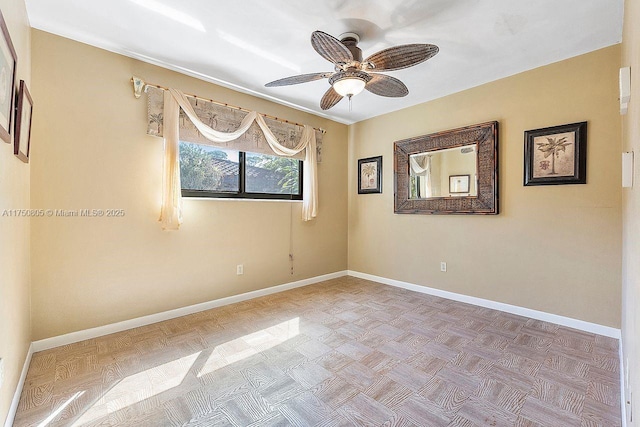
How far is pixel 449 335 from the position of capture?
252 cm

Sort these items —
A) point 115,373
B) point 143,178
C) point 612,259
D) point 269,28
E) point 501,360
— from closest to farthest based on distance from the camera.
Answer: point 115,373
point 501,360
point 269,28
point 612,259
point 143,178

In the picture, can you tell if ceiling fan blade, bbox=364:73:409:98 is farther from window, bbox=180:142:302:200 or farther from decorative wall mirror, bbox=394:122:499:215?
window, bbox=180:142:302:200

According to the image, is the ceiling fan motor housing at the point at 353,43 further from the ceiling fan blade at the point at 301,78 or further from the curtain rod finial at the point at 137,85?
the curtain rod finial at the point at 137,85

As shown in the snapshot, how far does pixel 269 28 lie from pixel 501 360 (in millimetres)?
3119

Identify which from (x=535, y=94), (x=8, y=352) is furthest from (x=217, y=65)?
(x=535, y=94)

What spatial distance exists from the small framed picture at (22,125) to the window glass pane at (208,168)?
48.8 inches

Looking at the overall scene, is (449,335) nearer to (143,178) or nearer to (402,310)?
(402,310)

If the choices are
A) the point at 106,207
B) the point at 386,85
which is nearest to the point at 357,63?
the point at 386,85

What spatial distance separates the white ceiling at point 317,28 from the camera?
2.00 meters

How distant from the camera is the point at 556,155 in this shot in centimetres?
273

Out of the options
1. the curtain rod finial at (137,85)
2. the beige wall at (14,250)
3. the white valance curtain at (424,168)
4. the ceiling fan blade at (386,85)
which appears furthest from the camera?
the white valance curtain at (424,168)

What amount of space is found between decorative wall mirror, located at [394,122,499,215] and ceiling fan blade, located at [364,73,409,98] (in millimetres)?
1247

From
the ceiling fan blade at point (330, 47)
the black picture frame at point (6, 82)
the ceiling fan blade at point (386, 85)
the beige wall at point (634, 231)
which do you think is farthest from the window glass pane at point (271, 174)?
the beige wall at point (634, 231)

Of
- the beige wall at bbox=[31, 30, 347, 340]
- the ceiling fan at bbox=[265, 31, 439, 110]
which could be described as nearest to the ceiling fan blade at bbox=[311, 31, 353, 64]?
the ceiling fan at bbox=[265, 31, 439, 110]
